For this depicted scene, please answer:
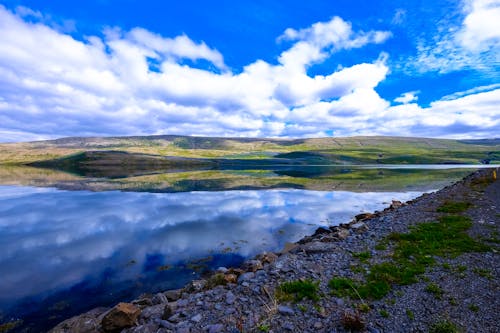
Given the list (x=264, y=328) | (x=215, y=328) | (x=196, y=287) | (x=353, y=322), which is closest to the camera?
(x=353, y=322)

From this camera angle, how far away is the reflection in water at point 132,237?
1384 centimetres

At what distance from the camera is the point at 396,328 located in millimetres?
7043

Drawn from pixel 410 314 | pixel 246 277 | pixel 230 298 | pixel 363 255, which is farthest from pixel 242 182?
pixel 410 314

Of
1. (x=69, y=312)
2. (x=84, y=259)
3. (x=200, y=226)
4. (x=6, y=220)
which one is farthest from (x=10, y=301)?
(x=6, y=220)

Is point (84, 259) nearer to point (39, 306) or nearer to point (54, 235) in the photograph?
point (39, 306)

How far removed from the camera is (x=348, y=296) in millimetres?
8570

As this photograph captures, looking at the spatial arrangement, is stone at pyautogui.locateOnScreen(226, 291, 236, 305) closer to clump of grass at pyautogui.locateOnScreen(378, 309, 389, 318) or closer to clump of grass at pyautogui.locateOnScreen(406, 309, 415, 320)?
clump of grass at pyautogui.locateOnScreen(378, 309, 389, 318)

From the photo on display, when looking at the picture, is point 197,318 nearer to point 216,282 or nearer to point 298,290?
point 216,282

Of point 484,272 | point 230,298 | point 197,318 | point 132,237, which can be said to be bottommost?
point 132,237

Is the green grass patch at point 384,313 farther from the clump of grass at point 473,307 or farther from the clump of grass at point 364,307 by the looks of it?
the clump of grass at point 473,307

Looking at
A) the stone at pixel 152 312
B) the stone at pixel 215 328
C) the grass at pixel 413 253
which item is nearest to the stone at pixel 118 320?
the stone at pixel 152 312

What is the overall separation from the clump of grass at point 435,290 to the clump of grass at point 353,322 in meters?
2.87

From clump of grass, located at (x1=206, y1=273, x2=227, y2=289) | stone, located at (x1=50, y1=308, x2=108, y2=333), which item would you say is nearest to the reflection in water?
stone, located at (x1=50, y1=308, x2=108, y2=333)

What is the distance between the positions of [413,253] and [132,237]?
19.0 meters
